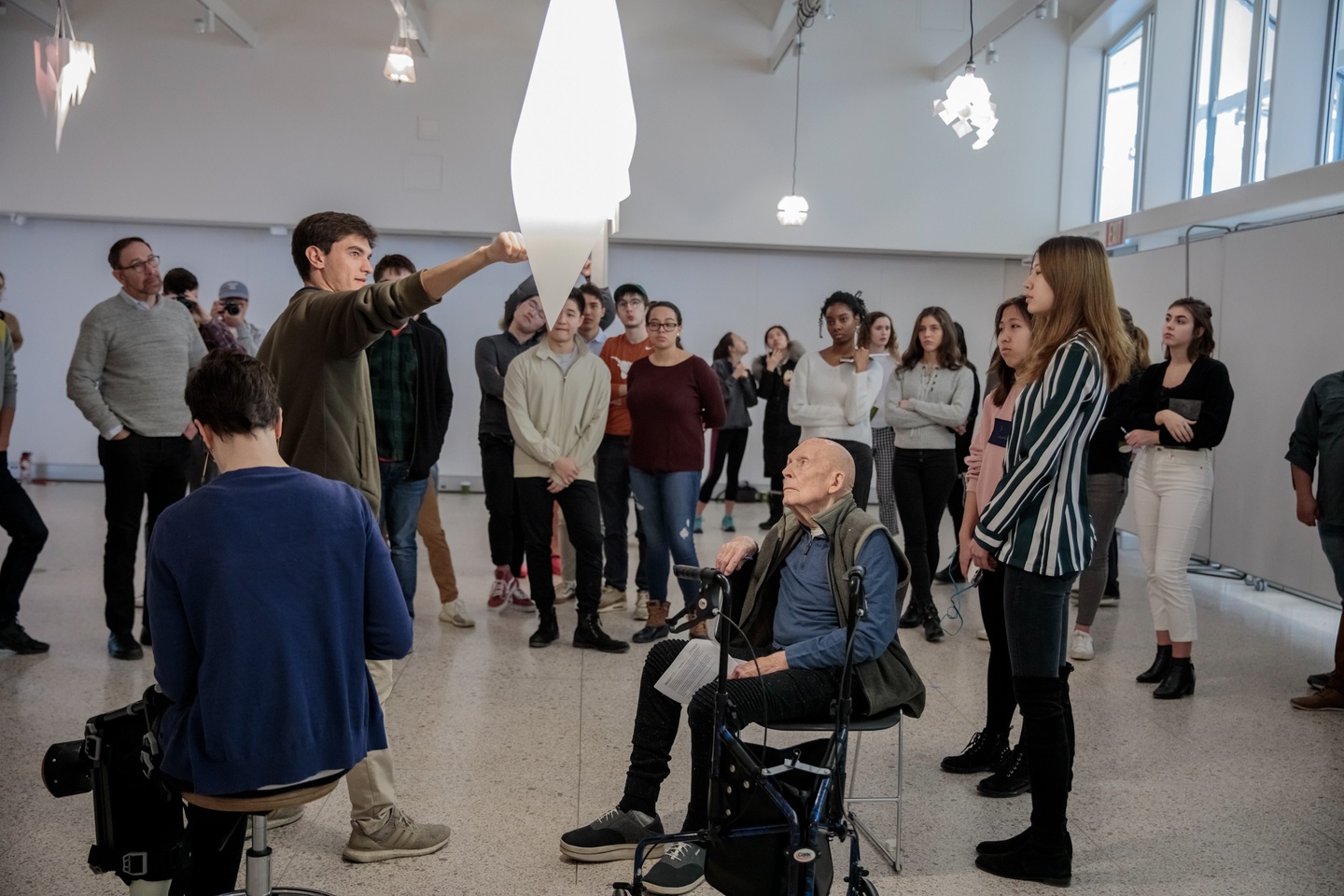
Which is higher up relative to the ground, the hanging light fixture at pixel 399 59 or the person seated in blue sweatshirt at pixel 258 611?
the hanging light fixture at pixel 399 59

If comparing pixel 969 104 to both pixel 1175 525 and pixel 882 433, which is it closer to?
pixel 882 433

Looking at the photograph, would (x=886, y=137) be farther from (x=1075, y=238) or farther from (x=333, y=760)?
(x=333, y=760)

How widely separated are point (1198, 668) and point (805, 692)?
2.78 meters

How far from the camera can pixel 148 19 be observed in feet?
27.8

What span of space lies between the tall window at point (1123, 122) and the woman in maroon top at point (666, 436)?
5311 mm

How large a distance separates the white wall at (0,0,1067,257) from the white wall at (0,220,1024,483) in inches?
13.8

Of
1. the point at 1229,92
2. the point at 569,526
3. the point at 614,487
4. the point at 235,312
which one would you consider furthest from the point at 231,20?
the point at 1229,92

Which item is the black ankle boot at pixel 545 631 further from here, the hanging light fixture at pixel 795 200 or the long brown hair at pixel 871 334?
the hanging light fixture at pixel 795 200

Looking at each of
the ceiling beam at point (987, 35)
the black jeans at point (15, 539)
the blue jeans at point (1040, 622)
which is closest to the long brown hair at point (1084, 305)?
the blue jeans at point (1040, 622)

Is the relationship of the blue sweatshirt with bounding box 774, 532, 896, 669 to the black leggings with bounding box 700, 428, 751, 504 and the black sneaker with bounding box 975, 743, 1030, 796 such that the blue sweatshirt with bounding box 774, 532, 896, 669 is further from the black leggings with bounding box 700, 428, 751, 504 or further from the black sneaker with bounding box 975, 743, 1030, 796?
the black leggings with bounding box 700, 428, 751, 504

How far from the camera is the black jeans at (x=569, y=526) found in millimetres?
4238

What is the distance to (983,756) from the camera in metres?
3.13

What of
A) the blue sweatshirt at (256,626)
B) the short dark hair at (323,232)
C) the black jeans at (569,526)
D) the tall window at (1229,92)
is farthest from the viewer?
the tall window at (1229,92)

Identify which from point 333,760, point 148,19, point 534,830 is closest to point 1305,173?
point 534,830
